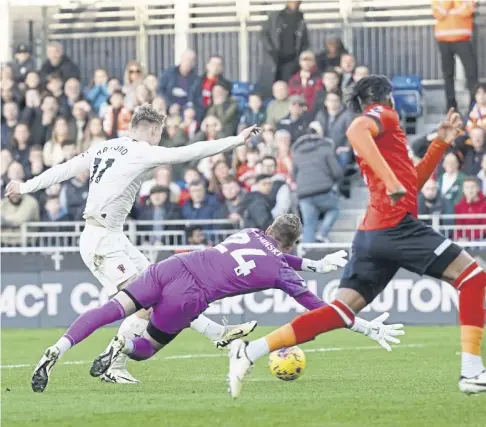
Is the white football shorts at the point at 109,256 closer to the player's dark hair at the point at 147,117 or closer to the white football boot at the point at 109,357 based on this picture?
the white football boot at the point at 109,357

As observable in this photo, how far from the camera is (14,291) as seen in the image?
2236cm

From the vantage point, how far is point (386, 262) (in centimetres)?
1026

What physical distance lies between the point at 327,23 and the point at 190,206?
6.39 m

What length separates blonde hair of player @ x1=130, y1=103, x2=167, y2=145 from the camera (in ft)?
40.1

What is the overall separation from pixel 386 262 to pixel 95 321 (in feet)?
8.16

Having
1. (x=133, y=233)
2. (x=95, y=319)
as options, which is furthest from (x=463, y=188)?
(x=95, y=319)

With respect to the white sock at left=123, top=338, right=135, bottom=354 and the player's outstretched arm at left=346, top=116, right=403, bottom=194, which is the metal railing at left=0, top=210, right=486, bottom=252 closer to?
the white sock at left=123, top=338, right=135, bottom=354

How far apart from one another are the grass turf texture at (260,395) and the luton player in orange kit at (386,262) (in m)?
0.36

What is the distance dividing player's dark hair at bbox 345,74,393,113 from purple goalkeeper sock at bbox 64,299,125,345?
2499mm

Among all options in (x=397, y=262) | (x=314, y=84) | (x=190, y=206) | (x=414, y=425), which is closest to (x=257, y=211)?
(x=190, y=206)

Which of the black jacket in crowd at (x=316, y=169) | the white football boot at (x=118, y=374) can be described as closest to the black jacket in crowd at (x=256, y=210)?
the black jacket in crowd at (x=316, y=169)

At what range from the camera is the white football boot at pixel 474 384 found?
10023 mm

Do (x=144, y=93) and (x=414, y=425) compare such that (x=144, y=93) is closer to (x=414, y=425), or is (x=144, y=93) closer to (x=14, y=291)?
(x=14, y=291)

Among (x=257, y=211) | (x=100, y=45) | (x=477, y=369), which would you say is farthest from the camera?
(x=100, y=45)
